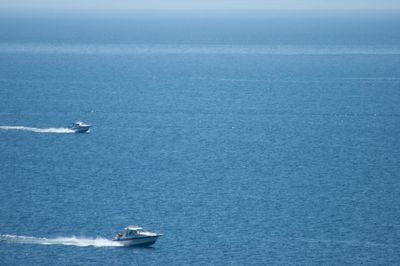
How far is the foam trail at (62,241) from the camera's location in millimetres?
87625

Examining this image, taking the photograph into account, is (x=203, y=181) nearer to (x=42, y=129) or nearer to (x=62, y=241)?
(x=62, y=241)

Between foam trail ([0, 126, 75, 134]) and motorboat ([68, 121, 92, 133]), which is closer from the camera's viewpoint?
motorboat ([68, 121, 92, 133])

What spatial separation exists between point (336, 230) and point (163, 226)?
642 inches

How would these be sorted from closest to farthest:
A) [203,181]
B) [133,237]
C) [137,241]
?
[133,237] → [137,241] → [203,181]

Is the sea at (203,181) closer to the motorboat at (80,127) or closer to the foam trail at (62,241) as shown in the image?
the foam trail at (62,241)

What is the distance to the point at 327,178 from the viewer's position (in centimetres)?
11475

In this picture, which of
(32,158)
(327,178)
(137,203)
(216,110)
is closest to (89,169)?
(32,158)

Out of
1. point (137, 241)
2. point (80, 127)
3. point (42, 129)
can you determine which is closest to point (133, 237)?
point (137, 241)

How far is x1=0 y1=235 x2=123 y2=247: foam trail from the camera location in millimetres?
87625

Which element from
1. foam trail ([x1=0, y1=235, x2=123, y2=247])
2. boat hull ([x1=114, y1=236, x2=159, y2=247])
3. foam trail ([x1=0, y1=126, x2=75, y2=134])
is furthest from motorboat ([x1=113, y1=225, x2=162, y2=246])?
foam trail ([x1=0, y1=126, x2=75, y2=134])

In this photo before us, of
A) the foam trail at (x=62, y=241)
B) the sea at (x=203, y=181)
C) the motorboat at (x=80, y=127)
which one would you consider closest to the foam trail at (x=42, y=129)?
the sea at (x=203, y=181)

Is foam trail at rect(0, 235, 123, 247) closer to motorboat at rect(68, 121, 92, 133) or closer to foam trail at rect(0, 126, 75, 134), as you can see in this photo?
motorboat at rect(68, 121, 92, 133)

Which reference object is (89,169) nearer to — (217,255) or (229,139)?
(229,139)

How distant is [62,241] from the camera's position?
289 ft
